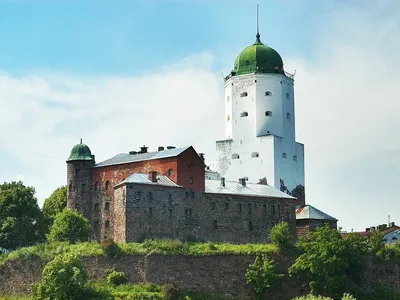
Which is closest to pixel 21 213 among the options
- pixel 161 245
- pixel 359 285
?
pixel 161 245

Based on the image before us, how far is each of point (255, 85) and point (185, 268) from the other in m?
29.9

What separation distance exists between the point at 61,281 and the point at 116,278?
454cm

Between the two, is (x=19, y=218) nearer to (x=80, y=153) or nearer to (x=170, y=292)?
(x=80, y=153)

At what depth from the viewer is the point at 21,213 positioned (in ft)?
271

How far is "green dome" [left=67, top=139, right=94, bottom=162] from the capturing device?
86188 millimetres

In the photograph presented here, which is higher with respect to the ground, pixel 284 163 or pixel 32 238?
pixel 284 163

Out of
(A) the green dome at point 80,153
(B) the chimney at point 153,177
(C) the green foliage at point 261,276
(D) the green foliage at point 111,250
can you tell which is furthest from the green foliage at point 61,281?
(A) the green dome at point 80,153

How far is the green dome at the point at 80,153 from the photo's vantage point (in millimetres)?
86188

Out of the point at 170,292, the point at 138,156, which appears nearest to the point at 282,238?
the point at 170,292

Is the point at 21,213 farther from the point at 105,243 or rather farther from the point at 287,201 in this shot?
the point at 287,201

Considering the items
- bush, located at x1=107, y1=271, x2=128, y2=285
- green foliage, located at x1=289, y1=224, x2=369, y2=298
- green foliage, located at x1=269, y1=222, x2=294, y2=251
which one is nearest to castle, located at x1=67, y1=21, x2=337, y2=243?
bush, located at x1=107, y1=271, x2=128, y2=285

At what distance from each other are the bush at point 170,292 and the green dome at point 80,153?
57.0 ft

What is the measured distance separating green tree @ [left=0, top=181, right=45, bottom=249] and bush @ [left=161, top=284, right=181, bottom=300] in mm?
14165

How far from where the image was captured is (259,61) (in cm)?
10106
